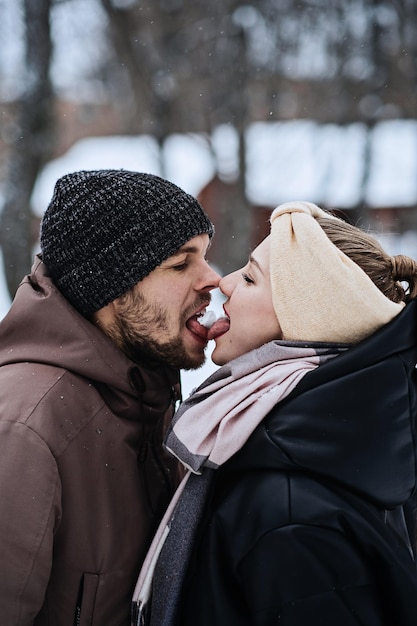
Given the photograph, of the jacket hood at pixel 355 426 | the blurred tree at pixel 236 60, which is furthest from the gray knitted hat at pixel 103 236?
the blurred tree at pixel 236 60

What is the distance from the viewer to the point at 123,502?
2.24 metres

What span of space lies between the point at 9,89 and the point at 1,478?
537 centimetres

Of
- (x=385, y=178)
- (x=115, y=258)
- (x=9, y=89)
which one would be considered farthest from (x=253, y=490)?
(x=385, y=178)

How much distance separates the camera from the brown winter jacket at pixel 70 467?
195 centimetres

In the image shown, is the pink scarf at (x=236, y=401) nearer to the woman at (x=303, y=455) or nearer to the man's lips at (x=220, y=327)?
the woman at (x=303, y=455)

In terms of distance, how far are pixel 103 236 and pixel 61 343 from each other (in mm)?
401

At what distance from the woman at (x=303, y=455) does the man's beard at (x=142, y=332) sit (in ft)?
1.19

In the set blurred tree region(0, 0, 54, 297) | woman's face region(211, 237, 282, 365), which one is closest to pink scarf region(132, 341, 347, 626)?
woman's face region(211, 237, 282, 365)

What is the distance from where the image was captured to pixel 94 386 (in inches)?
90.1

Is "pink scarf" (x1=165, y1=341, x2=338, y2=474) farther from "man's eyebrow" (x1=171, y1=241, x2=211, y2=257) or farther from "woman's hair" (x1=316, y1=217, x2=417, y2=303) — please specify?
"man's eyebrow" (x1=171, y1=241, x2=211, y2=257)

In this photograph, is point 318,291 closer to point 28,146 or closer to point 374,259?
point 374,259

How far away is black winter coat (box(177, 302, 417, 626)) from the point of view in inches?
68.7

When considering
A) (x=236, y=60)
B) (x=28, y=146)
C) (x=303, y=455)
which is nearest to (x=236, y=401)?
(x=303, y=455)

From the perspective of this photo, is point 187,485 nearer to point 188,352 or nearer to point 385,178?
point 188,352
